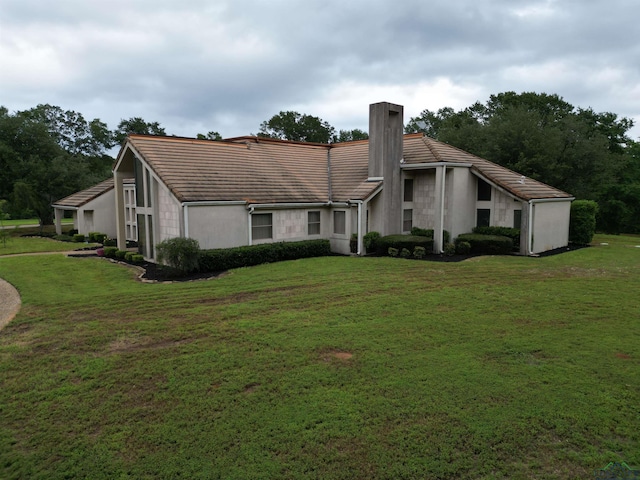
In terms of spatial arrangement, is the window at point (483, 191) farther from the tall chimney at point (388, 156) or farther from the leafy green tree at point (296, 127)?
the leafy green tree at point (296, 127)

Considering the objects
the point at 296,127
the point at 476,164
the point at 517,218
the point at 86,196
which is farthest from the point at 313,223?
the point at 296,127

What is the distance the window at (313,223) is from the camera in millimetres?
22656

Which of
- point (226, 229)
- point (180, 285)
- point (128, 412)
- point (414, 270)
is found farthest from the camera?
point (226, 229)

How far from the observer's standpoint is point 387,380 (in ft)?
23.9

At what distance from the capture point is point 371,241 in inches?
862

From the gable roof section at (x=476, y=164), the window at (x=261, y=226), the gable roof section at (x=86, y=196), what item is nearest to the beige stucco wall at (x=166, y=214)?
the window at (x=261, y=226)

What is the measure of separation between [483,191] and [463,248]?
3804 mm

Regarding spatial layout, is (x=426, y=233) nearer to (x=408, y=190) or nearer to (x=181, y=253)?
(x=408, y=190)

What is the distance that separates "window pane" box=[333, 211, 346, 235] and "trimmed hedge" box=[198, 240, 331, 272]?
40.7 inches

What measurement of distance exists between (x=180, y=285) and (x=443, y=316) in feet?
28.2

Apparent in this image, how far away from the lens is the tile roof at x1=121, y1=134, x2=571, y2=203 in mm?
19469

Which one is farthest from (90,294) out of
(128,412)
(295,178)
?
(295,178)

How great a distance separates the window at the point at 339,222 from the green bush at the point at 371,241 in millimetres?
1305

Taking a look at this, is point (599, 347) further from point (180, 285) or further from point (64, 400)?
point (180, 285)
